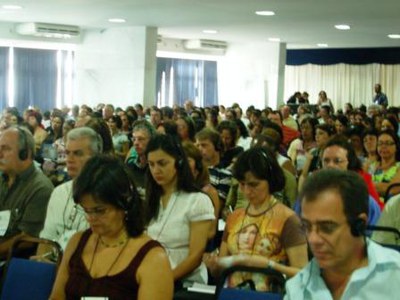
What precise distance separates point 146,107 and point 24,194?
976 centimetres

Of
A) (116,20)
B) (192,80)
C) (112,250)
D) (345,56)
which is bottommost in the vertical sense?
(112,250)

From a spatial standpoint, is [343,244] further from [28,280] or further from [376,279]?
[28,280]

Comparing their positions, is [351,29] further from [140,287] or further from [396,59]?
[140,287]

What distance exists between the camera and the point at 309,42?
17562 millimetres

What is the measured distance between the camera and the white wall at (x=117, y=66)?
1380 centimetres

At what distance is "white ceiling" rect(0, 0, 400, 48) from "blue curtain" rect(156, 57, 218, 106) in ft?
9.80

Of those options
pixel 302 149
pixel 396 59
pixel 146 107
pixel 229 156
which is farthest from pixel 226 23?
pixel 396 59

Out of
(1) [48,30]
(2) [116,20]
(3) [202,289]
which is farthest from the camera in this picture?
(1) [48,30]

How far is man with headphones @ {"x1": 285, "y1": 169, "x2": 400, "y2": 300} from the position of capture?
6.16 feet

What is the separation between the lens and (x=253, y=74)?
683 inches

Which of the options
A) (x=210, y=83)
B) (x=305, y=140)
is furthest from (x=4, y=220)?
(x=210, y=83)

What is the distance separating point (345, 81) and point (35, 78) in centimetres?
909

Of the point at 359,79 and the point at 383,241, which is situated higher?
the point at 359,79

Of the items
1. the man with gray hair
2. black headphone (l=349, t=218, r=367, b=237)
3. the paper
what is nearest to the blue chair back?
the man with gray hair
